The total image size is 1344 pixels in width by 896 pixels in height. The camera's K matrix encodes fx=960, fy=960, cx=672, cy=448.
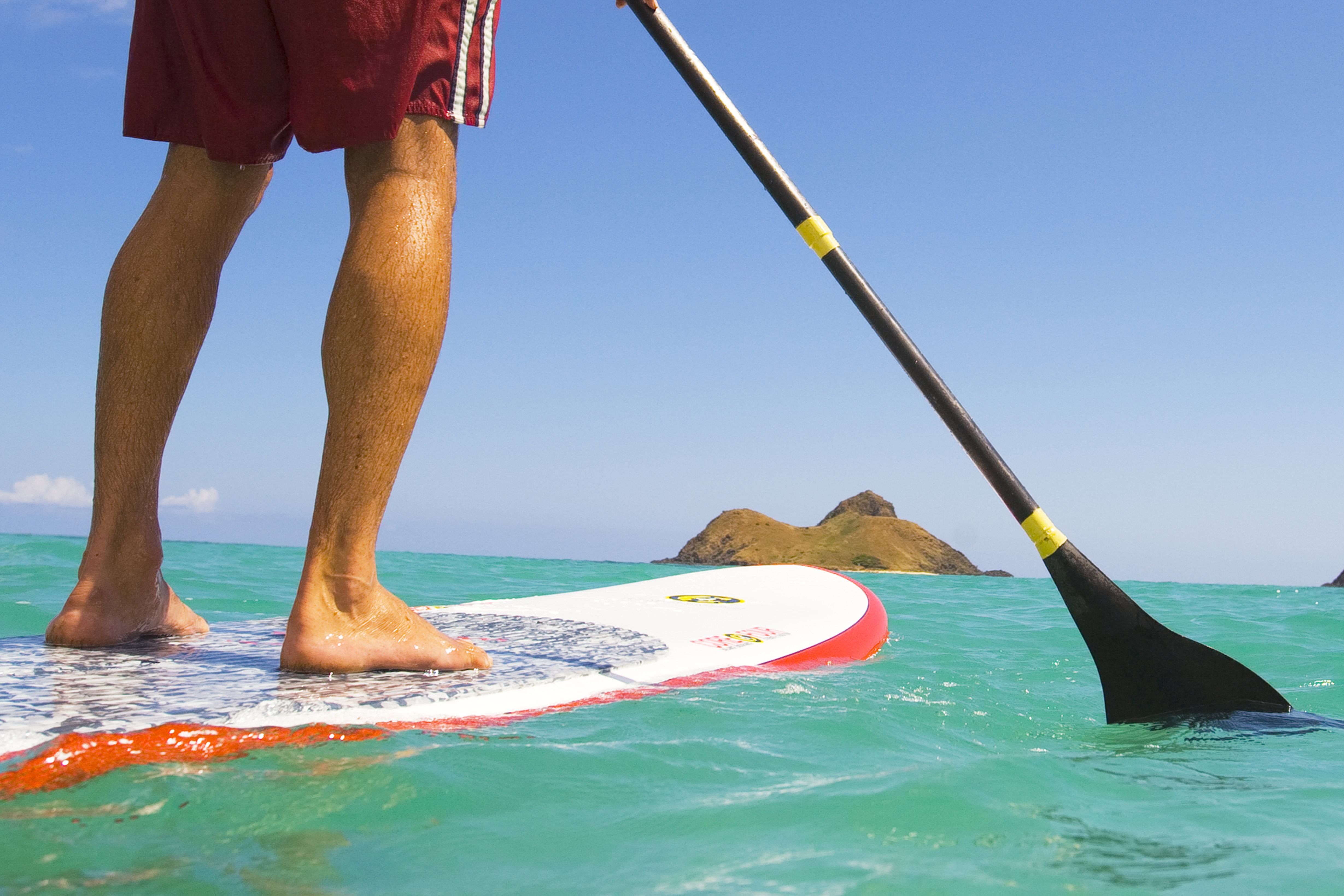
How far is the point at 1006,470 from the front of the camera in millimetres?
2184

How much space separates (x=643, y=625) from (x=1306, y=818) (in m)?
1.48

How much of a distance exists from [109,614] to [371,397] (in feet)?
2.33

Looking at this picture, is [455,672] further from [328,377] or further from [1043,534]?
[1043,534]

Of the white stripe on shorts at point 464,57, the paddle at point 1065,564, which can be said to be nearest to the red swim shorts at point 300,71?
the white stripe on shorts at point 464,57

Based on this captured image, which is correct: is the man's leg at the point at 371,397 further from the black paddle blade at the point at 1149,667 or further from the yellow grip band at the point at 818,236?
the black paddle blade at the point at 1149,667

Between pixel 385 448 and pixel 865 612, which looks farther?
pixel 865 612

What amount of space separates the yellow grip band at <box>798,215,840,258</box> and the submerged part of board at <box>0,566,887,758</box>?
93cm

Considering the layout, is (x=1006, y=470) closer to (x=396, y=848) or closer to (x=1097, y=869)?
(x=1097, y=869)

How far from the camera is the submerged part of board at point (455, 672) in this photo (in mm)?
1263

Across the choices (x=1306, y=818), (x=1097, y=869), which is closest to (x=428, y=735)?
(x=1097, y=869)

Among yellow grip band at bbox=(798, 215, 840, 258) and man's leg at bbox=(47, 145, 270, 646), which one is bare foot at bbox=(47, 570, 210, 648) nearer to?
man's leg at bbox=(47, 145, 270, 646)

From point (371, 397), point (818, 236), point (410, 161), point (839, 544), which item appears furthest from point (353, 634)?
point (839, 544)

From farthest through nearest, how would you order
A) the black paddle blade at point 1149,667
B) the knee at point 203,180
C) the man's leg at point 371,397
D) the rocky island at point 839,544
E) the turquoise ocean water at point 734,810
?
the rocky island at point 839,544 → the black paddle blade at point 1149,667 → the knee at point 203,180 → the man's leg at point 371,397 → the turquoise ocean water at point 734,810

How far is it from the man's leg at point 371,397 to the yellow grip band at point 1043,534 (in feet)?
4.47
